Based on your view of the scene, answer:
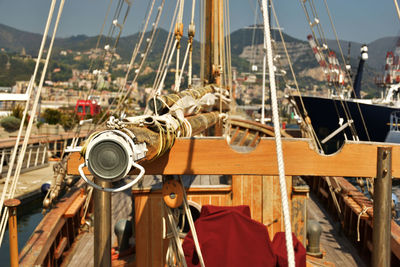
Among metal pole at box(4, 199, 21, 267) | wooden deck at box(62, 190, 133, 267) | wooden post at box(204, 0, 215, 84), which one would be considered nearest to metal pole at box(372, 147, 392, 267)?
metal pole at box(4, 199, 21, 267)

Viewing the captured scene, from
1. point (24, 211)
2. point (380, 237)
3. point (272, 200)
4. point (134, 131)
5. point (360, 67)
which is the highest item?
point (360, 67)

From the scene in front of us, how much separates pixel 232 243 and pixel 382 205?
1157mm

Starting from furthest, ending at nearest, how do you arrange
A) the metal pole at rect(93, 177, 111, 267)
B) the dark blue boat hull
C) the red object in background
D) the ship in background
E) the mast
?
the dark blue boat hull < the ship in background < the red object in background < the mast < the metal pole at rect(93, 177, 111, 267)

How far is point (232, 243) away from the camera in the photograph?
10.3 ft

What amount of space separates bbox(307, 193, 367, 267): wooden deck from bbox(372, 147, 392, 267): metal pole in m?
3.70

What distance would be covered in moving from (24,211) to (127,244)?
12.5 meters

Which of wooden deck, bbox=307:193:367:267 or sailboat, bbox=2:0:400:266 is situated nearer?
sailboat, bbox=2:0:400:266

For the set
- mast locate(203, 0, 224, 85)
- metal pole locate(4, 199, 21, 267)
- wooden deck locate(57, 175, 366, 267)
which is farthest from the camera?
mast locate(203, 0, 224, 85)

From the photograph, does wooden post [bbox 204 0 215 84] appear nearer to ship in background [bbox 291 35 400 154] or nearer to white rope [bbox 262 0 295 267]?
white rope [bbox 262 0 295 267]

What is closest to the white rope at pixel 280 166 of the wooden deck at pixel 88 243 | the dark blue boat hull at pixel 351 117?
the wooden deck at pixel 88 243

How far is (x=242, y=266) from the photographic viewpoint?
305 cm

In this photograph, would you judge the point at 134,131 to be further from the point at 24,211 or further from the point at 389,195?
the point at 24,211

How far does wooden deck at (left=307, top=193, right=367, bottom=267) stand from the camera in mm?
6406

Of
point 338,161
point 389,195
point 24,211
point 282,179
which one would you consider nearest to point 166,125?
point 282,179
